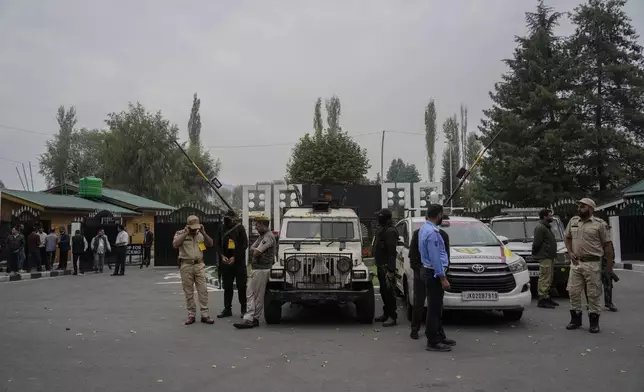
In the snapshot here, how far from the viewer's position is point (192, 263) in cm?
894

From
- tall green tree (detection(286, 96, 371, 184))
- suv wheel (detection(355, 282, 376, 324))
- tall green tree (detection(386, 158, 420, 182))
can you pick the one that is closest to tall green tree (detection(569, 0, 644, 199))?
tall green tree (detection(286, 96, 371, 184))

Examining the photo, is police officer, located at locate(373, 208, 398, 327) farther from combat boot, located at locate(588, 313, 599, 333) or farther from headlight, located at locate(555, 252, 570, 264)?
headlight, located at locate(555, 252, 570, 264)

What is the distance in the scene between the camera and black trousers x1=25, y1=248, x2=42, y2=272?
61.4 ft

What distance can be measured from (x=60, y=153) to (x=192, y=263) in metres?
52.0

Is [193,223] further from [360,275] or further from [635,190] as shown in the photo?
[635,190]

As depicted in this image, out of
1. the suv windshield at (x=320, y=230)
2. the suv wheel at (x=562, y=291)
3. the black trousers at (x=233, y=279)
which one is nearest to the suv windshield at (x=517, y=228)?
the suv wheel at (x=562, y=291)

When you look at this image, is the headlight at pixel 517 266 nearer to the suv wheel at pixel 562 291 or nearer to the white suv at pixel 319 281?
the white suv at pixel 319 281

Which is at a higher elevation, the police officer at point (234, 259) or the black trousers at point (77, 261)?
the police officer at point (234, 259)

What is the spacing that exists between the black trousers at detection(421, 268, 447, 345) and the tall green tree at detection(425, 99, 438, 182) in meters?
52.1

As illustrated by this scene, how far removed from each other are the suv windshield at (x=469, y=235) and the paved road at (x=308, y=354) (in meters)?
1.35

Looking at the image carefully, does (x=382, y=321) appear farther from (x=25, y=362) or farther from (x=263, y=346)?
(x=25, y=362)

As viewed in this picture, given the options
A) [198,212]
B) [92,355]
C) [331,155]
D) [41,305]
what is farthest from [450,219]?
[331,155]

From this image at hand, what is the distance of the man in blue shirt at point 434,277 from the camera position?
6715mm

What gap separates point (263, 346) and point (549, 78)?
2753cm
